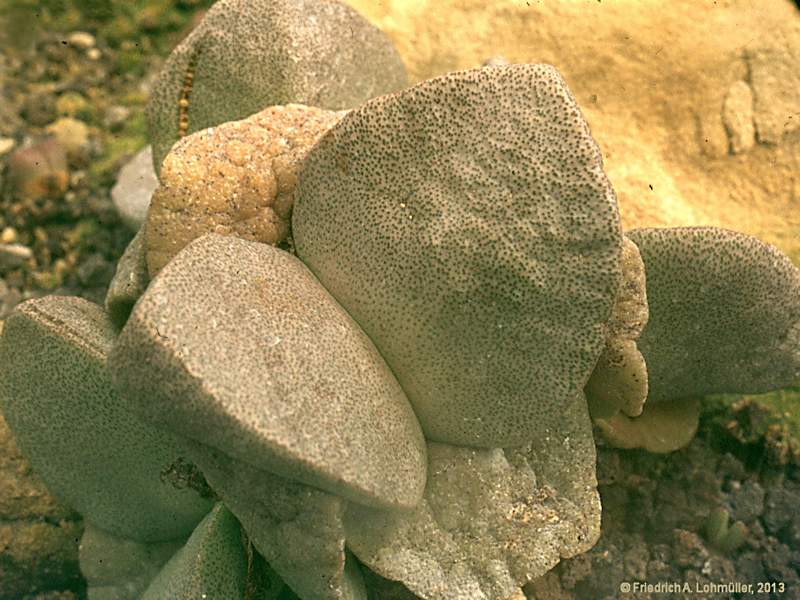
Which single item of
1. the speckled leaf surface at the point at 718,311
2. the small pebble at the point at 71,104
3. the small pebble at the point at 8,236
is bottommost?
the small pebble at the point at 8,236

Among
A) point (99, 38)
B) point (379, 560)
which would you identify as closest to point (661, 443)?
point (379, 560)

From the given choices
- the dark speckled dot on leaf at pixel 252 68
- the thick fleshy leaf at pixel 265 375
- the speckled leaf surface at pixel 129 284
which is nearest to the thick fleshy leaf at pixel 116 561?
the speckled leaf surface at pixel 129 284

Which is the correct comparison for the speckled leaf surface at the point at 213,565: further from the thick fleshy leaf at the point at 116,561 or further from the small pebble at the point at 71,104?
the small pebble at the point at 71,104

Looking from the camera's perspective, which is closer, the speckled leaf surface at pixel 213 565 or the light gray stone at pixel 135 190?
the speckled leaf surface at pixel 213 565

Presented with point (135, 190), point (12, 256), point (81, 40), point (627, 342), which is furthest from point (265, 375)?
point (81, 40)

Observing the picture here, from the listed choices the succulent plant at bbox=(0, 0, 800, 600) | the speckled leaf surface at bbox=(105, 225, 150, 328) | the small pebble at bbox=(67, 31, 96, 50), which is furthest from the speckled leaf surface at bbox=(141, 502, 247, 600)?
the small pebble at bbox=(67, 31, 96, 50)

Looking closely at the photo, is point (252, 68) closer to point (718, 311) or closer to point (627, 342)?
point (627, 342)
